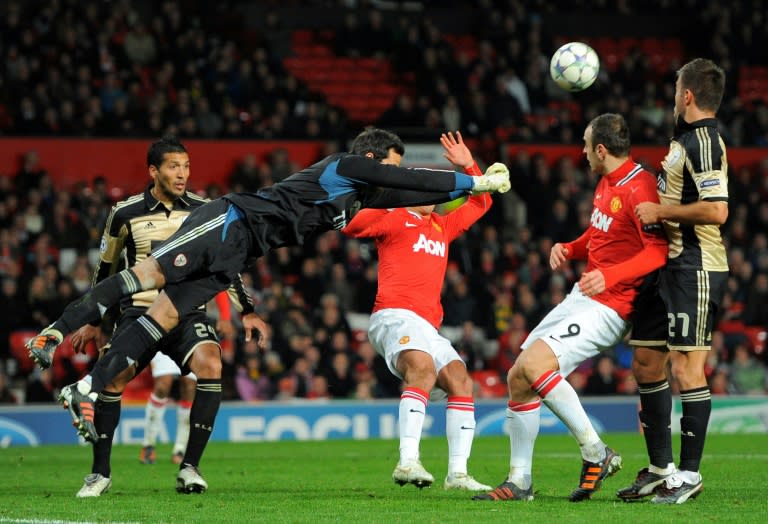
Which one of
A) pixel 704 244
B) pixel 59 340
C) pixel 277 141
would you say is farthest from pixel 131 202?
pixel 277 141

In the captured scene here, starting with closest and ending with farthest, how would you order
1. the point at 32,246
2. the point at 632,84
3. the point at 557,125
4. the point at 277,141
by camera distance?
the point at 32,246
the point at 277,141
the point at 557,125
the point at 632,84

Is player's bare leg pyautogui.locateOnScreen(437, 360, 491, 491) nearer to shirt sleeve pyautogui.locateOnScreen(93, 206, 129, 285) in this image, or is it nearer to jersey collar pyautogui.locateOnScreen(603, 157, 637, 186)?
jersey collar pyautogui.locateOnScreen(603, 157, 637, 186)

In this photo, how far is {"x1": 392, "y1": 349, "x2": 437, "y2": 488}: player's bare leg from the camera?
25.6 feet

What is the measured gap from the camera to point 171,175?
28.9ft

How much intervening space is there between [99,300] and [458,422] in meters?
2.68

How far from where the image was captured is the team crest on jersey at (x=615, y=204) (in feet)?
24.8

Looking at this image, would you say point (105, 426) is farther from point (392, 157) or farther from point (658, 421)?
point (658, 421)

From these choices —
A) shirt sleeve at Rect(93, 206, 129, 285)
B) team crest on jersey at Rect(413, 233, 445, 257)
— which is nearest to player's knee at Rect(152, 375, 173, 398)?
shirt sleeve at Rect(93, 206, 129, 285)

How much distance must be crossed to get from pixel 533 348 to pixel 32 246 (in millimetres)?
11923

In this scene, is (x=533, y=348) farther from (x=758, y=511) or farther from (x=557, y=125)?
(x=557, y=125)

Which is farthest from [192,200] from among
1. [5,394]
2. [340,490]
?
[5,394]

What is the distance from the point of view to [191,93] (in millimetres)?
20656

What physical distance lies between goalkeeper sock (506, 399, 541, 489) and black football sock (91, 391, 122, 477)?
8.74 ft

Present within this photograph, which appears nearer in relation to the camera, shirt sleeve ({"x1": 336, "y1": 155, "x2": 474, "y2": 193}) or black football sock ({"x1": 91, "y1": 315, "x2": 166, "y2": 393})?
black football sock ({"x1": 91, "y1": 315, "x2": 166, "y2": 393})
